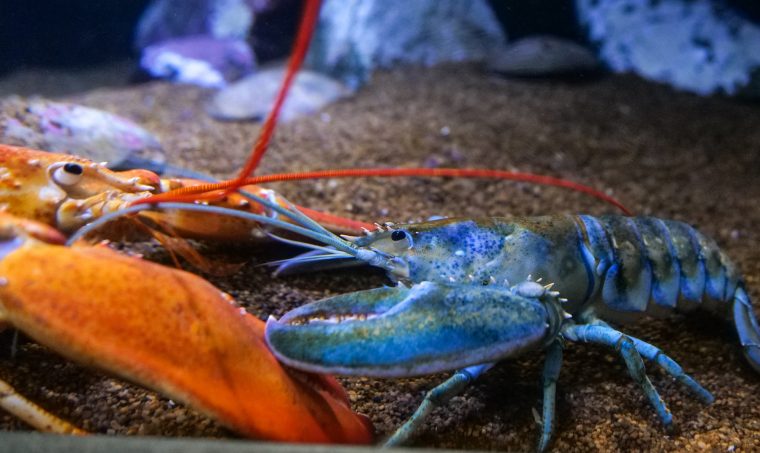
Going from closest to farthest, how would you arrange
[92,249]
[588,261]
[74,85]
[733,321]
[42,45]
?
[92,249] → [588,261] → [733,321] → [74,85] → [42,45]

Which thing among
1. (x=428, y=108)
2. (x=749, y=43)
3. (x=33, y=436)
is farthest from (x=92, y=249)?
(x=749, y=43)

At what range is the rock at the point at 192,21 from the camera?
888 centimetres

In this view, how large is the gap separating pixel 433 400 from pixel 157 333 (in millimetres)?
976

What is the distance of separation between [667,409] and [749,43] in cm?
652

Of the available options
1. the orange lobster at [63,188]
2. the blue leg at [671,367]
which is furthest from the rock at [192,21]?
the blue leg at [671,367]

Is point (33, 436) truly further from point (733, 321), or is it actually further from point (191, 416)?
point (733, 321)

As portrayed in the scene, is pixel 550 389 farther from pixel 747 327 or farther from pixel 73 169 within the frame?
pixel 73 169


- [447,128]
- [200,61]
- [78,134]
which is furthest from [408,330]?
[200,61]

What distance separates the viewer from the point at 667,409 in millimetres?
1994

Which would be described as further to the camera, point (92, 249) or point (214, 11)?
point (214, 11)

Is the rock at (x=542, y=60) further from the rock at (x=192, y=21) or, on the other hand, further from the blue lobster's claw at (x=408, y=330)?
the blue lobster's claw at (x=408, y=330)

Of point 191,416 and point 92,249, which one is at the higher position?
point 92,249

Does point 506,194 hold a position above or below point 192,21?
below

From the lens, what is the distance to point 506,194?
11.8ft
